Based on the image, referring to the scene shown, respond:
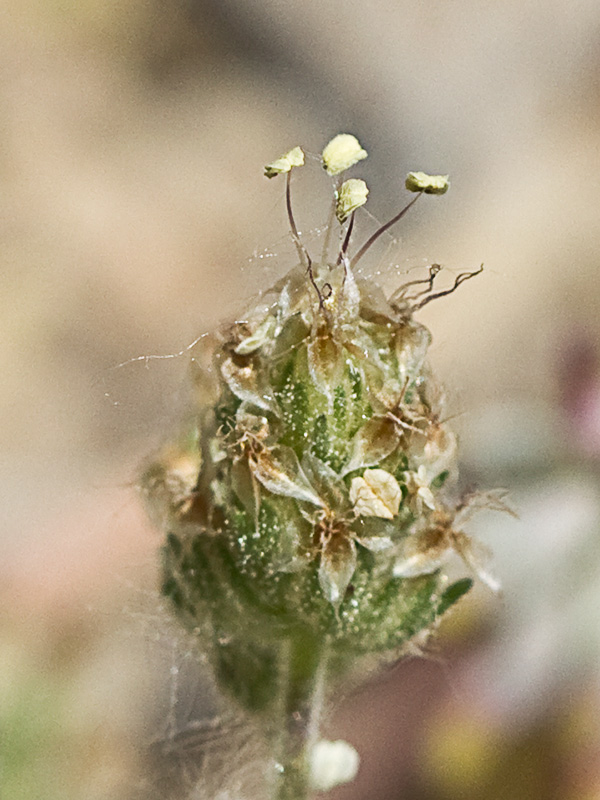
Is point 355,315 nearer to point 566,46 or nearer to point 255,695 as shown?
point 255,695

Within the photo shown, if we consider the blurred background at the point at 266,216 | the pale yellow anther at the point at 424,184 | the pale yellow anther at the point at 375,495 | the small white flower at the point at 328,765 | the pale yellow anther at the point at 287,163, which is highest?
the blurred background at the point at 266,216

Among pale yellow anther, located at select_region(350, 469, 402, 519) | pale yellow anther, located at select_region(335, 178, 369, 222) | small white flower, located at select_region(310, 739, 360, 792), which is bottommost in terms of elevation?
small white flower, located at select_region(310, 739, 360, 792)

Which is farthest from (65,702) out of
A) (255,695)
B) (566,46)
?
(566,46)

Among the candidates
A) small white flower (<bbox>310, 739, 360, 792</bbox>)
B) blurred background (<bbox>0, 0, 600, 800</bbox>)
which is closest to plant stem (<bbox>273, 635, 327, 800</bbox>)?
small white flower (<bbox>310, 739, 360, 792</bbox>)

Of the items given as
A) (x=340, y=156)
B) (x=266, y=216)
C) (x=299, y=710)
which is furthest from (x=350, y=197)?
(x=266, y=216)

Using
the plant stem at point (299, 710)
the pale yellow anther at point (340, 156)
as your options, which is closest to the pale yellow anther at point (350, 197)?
the pale yellow anther at point (340, 156)

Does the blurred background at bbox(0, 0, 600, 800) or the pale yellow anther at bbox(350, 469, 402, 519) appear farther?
the blurred background at bbox(0, 0, 600, 800)

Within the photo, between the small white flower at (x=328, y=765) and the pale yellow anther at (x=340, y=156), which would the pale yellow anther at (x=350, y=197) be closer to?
the pale yellow anther at (x=340, y=156)

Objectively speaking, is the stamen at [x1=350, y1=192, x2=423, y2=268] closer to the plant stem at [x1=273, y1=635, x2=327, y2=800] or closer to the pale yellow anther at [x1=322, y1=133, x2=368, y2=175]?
the pale yellow anther at [x1=322, y1=133, x2=368, y2=175]
